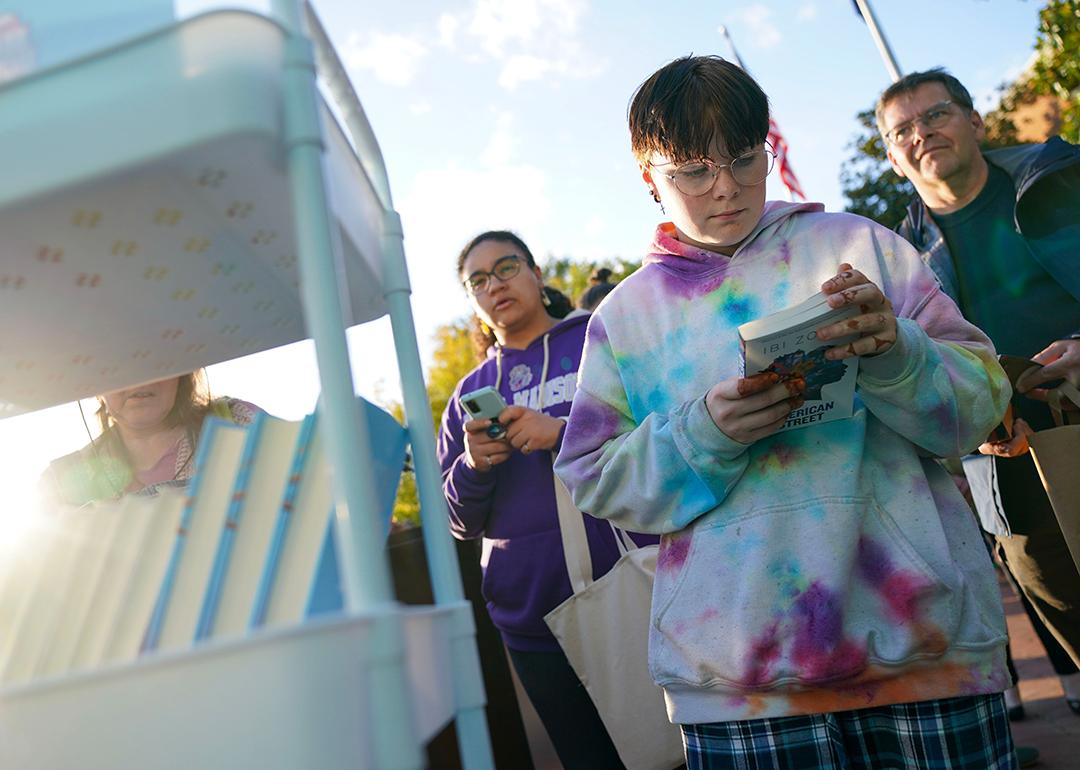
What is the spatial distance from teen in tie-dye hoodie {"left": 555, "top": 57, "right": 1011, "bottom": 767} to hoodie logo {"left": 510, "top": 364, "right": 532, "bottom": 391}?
3.67ft

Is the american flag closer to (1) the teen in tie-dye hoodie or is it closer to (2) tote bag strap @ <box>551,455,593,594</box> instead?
(2) tote bag strap @ <box>551,455,593,594</box>

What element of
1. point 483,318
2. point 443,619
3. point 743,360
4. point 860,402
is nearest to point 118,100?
point 443,619

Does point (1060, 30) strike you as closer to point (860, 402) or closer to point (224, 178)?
point (860, 402)

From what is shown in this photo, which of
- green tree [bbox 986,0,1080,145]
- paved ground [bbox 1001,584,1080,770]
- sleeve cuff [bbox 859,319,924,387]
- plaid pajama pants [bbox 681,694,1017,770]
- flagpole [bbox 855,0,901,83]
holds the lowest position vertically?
paved ground [bbox 1001,584,1080,770]

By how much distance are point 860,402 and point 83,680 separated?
47.6 inches

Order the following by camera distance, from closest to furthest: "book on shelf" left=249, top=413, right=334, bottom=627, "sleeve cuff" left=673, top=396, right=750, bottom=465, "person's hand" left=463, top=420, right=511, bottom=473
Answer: "book on shelf" left=249, top=413, right=334, bottom=627, "sleeve cuff" left=673, top=396, right=750, bottom=465, "person's hand" left=463, top=420, right=511, bottom=473

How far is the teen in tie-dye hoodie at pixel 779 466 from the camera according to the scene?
1415 mm

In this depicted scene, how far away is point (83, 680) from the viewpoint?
876mm

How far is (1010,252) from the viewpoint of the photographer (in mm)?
2531

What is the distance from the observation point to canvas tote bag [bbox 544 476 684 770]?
87.3 inches

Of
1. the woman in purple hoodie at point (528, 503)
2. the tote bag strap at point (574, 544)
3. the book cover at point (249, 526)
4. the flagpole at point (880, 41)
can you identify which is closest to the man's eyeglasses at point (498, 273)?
the woman in purple hoodie at point (528, 503)

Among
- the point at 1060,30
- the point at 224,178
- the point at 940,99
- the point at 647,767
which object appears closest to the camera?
the point at 224,178

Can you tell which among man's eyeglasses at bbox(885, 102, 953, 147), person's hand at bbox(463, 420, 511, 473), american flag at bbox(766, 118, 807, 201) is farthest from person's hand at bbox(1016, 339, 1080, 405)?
american flag at bbox(766, 118, 807, 201)

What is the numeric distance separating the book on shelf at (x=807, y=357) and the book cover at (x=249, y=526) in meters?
0.69
